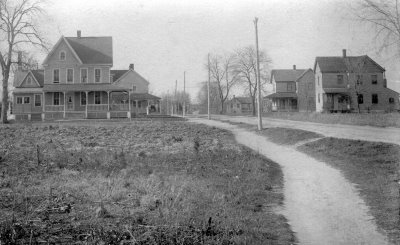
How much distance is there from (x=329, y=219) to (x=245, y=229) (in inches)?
75.3

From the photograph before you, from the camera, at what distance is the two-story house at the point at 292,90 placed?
7238 centimetres

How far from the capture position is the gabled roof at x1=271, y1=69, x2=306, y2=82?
77.1 m

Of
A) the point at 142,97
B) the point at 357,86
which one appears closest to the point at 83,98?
the point at 142,97

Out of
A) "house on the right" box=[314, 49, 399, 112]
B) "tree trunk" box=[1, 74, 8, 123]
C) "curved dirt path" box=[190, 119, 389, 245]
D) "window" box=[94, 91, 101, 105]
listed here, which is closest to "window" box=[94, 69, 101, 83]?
"window" box=[94, 91, 101, 105]

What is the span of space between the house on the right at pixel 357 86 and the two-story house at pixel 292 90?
30.2 feet

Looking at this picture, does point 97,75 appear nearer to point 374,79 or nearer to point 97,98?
point 97,98

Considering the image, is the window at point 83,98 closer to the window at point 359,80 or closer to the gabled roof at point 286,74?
the window at point 359,80

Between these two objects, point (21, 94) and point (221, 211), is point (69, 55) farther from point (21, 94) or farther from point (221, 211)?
point (221, 211)

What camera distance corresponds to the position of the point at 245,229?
6277 millimetres

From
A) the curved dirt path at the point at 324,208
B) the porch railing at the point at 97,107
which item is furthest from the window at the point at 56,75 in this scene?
the curved dirt path at the point at 324,208

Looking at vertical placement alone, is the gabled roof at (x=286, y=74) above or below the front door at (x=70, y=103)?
above

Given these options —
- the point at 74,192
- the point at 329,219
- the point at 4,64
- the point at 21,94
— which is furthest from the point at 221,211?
the point at 21,94

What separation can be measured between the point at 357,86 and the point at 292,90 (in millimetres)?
21658

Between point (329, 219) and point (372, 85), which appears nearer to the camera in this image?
point (329, 219)
